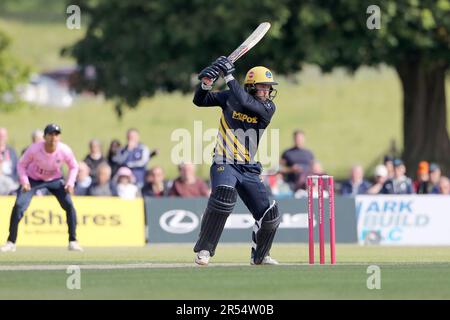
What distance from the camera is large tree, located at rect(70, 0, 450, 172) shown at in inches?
1291

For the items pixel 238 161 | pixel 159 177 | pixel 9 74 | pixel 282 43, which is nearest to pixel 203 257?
pixel 238 161

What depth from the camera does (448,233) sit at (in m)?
24.4

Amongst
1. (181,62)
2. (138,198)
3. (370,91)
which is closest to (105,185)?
(138,198)

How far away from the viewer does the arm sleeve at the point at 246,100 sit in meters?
15.7

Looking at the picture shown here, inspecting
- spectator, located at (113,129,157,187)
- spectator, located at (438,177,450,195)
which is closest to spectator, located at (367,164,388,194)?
spectator, located at (438,177,450,195)

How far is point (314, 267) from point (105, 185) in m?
9.29

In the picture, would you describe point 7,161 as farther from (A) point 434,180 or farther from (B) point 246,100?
(B) point 246,100

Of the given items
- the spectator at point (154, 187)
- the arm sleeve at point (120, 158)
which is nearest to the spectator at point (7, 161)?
the arm sleeve at point (120, 158)

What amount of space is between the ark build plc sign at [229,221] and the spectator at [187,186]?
75 centimetres

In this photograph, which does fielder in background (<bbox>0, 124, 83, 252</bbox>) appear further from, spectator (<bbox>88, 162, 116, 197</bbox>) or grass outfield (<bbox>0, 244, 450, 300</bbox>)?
spectator (<bbox>88, 162, 116, 197</bbox>)

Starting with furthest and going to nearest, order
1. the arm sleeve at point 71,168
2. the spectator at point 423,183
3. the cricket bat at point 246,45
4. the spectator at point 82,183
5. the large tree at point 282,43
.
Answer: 1. the large tree at point 282,43
2. the spectator at point 423,183
3. the spectator at point 82,183
4. the arm sleeve at point 71,168
5. the cricket bat at point 246,45

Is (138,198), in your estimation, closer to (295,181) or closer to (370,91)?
(295,181)

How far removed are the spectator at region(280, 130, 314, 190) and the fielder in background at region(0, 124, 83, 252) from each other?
787 centimetres

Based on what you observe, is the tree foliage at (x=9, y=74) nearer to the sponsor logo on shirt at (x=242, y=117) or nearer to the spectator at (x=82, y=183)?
the spectator at (x=82, y=183)
